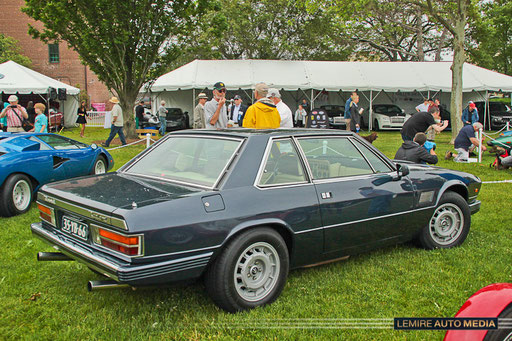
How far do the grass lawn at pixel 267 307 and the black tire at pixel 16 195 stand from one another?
1203 mm

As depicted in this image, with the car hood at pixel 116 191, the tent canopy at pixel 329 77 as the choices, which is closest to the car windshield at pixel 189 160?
the car hood at pixel 116 191

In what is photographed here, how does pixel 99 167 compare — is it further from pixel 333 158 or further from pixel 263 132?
pixel 333 158

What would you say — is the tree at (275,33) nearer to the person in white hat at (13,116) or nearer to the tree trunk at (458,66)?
the tree trunk at (458,66)

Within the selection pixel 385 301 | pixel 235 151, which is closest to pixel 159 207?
pixel 235 151

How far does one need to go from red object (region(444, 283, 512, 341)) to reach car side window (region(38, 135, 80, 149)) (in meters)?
6.74

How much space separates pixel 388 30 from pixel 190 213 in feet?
102

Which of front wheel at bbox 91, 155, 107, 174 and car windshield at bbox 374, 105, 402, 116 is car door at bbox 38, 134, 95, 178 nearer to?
front wheel at bbox 91, 155, 107, 174

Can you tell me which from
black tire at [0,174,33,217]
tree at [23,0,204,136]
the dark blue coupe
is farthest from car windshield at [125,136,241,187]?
tree at [23,0,204,136]

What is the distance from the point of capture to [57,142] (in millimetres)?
7449

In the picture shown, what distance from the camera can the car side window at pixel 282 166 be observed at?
11.5 feet

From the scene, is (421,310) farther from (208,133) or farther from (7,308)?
(7,308)

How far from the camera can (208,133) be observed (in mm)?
3996

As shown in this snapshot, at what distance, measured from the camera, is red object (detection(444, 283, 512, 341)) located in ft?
6.65

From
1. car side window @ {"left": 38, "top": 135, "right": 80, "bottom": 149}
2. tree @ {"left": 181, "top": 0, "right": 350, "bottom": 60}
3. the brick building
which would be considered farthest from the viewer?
the brick building
